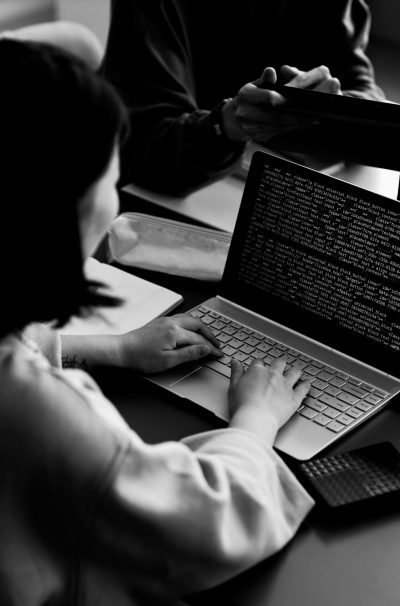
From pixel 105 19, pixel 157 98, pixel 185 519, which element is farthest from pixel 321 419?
pixel 105 19

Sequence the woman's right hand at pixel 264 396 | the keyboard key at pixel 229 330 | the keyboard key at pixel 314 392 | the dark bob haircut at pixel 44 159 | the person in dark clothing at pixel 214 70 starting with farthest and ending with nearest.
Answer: the person in dark clothing at pixel 214 70 < the keyboard key at pixel 229 330 < the keyboard key at pixel 314 392 < the woman's right hand at pixel 264 396 < the dark bob haircut at pixel 44 159

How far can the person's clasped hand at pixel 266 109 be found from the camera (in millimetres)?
1174

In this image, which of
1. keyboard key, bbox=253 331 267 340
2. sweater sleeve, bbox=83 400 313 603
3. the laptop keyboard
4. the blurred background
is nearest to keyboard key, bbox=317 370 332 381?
the laptop keyboard

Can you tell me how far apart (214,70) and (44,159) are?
1257 millimetres

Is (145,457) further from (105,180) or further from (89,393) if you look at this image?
(105,180)

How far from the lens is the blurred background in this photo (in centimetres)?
263

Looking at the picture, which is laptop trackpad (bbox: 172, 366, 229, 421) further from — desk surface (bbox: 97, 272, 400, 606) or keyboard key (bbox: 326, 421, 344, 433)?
keyboard key (bbox: 326, 421, 344, 433)

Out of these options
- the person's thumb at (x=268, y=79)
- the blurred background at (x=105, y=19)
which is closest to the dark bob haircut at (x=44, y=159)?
the person's thumb at (x=268, y=79)

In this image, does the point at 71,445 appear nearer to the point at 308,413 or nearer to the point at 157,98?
the point at 308,413

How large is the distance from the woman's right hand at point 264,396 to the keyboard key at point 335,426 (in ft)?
0.15

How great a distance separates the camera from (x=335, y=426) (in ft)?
2.99

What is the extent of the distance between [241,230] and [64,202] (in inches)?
18.7

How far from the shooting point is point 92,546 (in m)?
0.66

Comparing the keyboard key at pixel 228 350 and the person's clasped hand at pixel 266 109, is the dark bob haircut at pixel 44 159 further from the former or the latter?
the person's clasped hand at pixel 266 109
